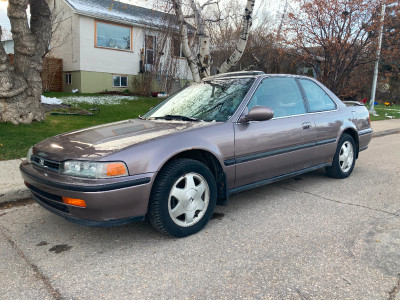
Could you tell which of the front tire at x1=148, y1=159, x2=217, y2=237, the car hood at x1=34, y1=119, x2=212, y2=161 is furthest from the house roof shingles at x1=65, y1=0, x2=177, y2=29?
the front tire at x1=148, y1=159, x2=217, y2=237

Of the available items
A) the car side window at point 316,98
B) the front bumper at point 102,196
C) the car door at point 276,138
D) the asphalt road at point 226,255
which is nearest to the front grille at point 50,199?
the front bumper at point 102,196

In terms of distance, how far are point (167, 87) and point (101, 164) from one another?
15214 mm

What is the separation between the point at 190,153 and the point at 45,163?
1354mm

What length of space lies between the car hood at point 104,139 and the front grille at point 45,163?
0.10 feet

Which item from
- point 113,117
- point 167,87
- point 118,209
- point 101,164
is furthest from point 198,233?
point 167,87

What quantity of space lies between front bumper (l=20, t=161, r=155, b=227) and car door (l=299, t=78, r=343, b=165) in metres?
2.66

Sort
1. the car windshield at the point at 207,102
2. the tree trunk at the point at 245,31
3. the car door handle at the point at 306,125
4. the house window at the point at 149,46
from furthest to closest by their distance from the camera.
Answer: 1. the house window at the point at 149,46
2. the tree trunk at the point at 245,31
3. the car door handle at the point at 306,125
4. the car windshield at the point at 207,102

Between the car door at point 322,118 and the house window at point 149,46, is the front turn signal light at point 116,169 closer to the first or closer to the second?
the car door at point 322,118

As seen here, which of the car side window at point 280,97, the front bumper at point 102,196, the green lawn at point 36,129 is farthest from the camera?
the green lawn at point 36,129

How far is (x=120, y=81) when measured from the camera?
61.8 feet

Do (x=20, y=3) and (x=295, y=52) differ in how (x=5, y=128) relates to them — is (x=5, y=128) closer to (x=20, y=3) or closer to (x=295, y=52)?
(x=20, y=3)

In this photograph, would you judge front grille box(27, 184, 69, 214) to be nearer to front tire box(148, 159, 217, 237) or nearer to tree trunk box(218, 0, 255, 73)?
front tire box(148, 159, 217, 237)

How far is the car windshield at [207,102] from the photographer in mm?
3703

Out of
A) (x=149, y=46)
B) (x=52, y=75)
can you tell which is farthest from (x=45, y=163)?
(x=149, y=46)
